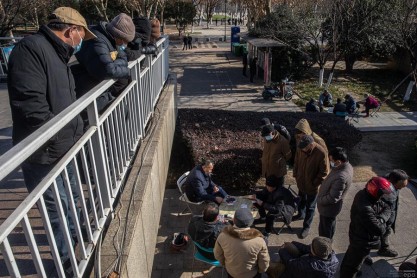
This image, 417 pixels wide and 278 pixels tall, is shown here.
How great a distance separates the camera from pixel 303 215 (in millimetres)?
6152

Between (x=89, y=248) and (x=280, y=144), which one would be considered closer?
(x=89, y=248)

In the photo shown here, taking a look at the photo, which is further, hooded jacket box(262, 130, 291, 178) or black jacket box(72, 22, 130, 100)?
hooded jacket box(262, 130, 291, 178)

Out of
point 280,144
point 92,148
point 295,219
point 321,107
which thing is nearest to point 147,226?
point 92,148

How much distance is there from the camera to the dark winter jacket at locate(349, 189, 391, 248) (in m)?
4.02

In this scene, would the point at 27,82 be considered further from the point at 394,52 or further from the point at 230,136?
the point at 394,52

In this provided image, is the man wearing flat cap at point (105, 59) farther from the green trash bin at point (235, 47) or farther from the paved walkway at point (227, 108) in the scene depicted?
the green trash bin at point (235, 47)

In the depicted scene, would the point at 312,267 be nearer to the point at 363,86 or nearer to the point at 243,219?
the point at 243,219

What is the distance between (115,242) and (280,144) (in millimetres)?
3912

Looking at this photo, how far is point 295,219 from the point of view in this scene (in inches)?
240

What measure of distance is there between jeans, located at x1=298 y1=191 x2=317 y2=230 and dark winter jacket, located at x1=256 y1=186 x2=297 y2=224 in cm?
30

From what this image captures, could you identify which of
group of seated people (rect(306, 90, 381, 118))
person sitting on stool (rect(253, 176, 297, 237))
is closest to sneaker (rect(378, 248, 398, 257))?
person sitting on stool (rect(253, 176, 297, 237))

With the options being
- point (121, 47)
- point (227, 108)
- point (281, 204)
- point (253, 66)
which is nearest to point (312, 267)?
point (281, 204)

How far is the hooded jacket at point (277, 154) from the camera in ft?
19.2

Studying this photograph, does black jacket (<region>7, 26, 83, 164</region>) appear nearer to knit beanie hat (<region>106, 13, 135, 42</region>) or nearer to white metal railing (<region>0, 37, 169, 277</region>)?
white metal railing (<region>0, 37, 169, 277</region>)
